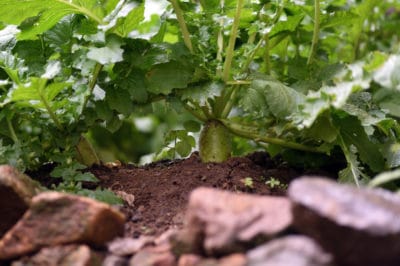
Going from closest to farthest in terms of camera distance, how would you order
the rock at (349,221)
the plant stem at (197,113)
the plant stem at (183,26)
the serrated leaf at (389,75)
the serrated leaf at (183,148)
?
the rock at (349,221) → the serrated leaf at (389,75) → the plant stem at (183,26) → the plant stem at (197,113) → the serrated leaf at (183,148)

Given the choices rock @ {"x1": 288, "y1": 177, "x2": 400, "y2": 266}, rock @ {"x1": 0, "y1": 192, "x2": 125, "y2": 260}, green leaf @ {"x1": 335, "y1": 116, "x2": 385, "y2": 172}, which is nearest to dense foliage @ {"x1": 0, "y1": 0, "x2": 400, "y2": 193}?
green leaf @ {"x1": 335, "y1": 116, "x2": 385, "y2": 172}

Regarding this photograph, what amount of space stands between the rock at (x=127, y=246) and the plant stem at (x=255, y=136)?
2.15 feet

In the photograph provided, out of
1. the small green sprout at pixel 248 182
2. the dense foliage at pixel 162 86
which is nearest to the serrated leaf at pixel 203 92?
the dense foliage at pixel 162 86

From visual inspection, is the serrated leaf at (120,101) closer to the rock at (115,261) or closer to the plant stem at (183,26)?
the plant stem at (183,26)

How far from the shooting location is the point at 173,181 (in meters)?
1.40

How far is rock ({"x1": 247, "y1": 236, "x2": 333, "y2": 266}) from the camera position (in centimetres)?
74

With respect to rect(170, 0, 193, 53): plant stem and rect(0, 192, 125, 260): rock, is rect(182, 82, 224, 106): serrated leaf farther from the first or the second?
rect(0, 192, 125, 260): rock

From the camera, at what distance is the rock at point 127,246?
3.04ft

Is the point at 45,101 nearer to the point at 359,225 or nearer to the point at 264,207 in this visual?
the point at 264,207

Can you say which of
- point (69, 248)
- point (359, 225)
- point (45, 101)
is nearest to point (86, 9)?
point (45, 101)

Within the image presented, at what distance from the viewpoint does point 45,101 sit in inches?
50.0

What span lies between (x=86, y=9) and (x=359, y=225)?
3.10 feet

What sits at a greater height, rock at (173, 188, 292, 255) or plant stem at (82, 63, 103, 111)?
rock at (173, 188, 292, 255)

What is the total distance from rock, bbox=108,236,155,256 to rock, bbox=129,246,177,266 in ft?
0.04
